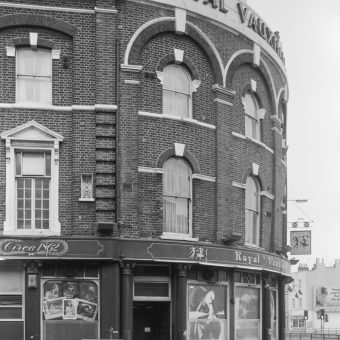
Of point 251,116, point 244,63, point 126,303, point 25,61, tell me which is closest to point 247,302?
point 126,303

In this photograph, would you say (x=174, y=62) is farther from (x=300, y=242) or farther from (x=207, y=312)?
(x=300, y=242)

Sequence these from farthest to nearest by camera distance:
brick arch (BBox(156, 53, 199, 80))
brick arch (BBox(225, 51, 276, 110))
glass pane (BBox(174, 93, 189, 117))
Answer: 1. brick arch (BBox(225, 51, 276, 110))
2. glass pane (BBox(174, 93, 189, 117))
3. brick arch (BBox(156, 53, 199, 80))

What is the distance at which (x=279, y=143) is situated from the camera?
117ft

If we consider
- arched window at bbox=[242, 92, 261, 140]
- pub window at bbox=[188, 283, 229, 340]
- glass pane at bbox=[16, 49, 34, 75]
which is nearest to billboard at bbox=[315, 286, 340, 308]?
arched window at bbox=[242, 92, 261, 140]

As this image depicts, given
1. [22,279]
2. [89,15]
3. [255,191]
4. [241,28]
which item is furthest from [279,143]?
[22,279]

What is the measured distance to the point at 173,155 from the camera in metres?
29.3

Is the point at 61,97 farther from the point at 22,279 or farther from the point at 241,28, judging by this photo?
the point at 241,28

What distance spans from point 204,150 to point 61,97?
5174 millimetres

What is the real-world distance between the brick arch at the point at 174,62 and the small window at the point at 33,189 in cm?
474

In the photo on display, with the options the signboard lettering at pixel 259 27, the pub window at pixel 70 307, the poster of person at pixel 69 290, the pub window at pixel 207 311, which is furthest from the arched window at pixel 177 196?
the signboard lettering at pixel 259 27

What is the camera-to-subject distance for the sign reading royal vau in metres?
30.0

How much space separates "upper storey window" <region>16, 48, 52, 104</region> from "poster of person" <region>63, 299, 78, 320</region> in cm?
605

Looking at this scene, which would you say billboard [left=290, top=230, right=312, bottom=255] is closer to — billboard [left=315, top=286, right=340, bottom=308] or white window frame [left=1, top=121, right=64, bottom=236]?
white window frame [left=1, top=121, right=64, bottom=236]

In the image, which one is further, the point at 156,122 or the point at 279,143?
the point at 279,143
